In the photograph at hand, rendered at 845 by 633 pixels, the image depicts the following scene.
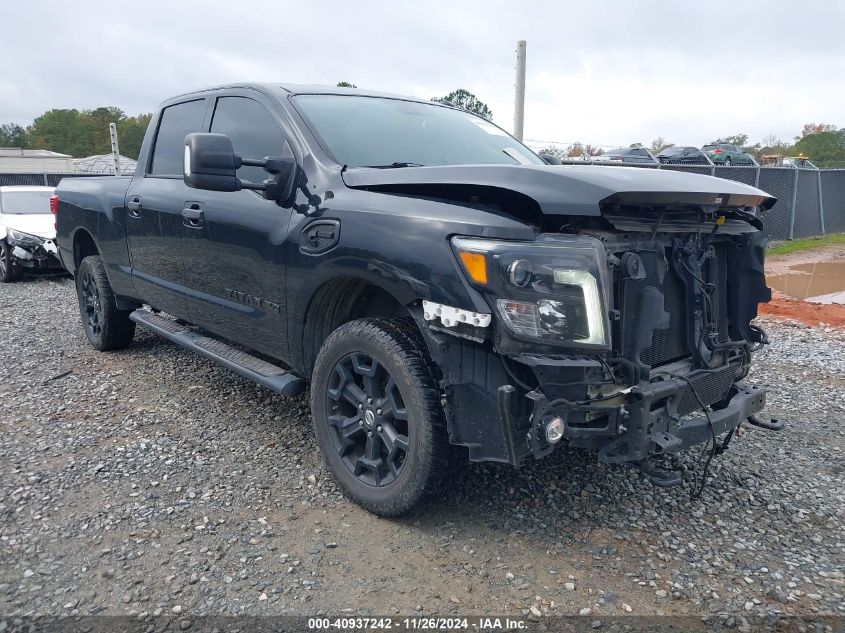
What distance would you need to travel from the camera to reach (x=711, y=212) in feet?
9.81

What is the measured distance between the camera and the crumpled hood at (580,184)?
254 centimetres

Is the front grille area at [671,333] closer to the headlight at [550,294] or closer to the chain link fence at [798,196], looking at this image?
the headlight at [550,294]

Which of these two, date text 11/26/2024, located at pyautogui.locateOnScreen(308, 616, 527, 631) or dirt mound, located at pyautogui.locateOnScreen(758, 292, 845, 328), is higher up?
dirt mound, located at pyautogui.locateOnScreen(758, 292, 845, 328)

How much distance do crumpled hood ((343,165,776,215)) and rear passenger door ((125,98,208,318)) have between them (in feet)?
6.19

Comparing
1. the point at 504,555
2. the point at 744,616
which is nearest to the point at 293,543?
the point at 504,555

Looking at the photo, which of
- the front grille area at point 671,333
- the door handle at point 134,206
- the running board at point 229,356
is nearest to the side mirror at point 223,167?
the running board at point 229,356

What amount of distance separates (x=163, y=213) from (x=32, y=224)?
7790 millimetres

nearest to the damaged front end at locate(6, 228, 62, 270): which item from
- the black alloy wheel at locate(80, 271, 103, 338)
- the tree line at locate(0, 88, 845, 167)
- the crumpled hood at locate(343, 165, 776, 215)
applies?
the black alloy wheel at locate(80, 271, 103, 338)

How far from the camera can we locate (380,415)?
9.91 feet

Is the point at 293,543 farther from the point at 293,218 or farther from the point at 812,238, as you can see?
the point at 812,238

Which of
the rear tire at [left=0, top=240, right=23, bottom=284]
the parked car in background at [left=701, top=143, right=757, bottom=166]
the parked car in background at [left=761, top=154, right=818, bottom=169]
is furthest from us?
the parked car in background at [left=701, top=143, right=757, bottom=166]

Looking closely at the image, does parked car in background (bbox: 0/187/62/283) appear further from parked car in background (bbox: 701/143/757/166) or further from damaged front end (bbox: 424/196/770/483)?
parked car in background (bbox: 701/143/757/166)

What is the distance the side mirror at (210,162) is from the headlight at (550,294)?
4.75 feet

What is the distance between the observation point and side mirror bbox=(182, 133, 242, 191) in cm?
317
